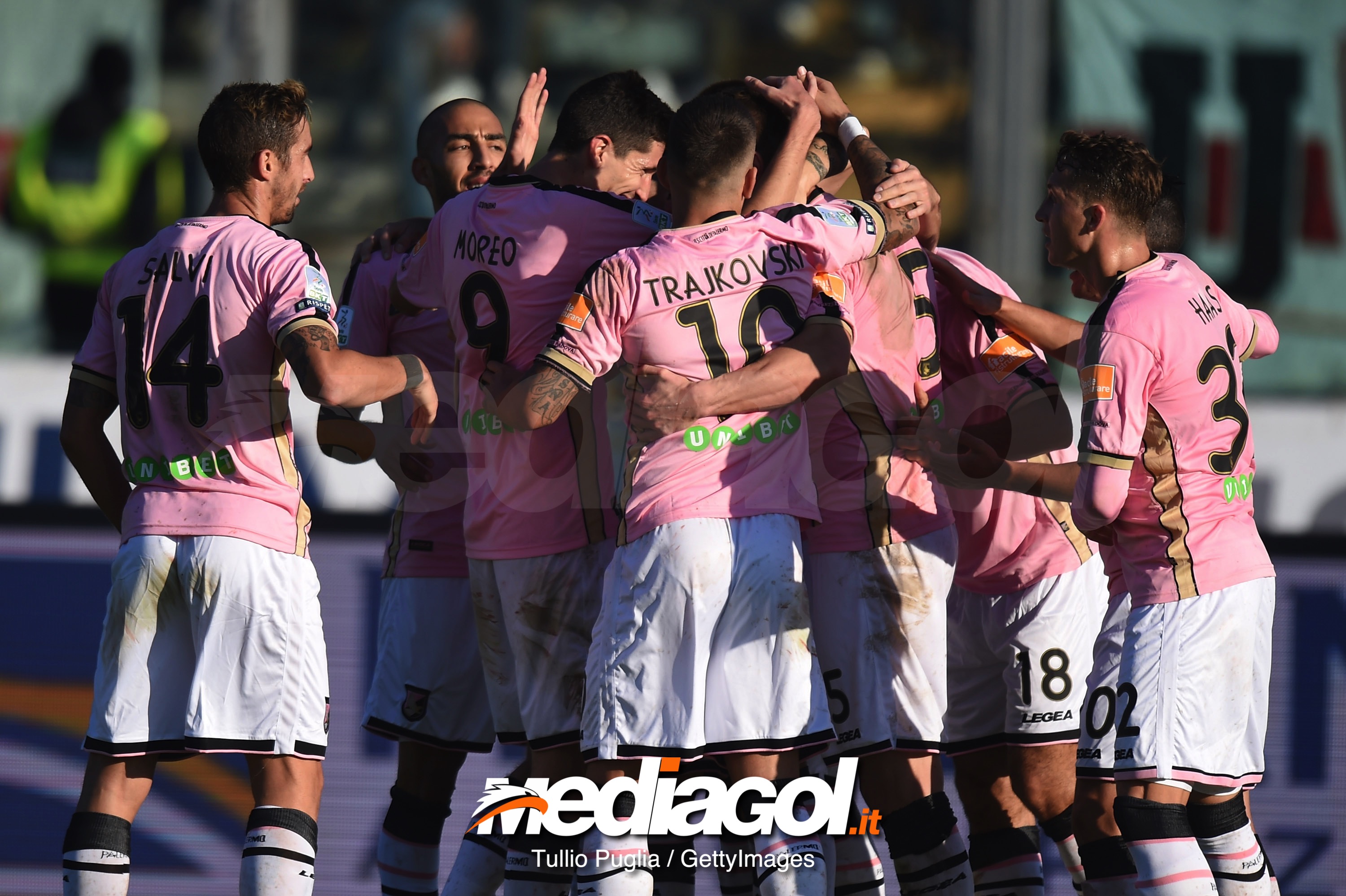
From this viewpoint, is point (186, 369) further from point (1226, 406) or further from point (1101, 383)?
point (1226, 406)

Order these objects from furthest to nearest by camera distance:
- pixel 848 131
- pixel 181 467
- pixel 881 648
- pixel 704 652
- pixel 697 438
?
pixel 848 131, pixel 881 648, pixel 181 467, pixel 697 438, pixel 704 652

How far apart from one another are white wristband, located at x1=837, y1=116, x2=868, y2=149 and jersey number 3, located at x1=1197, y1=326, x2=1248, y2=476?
4.30 feet

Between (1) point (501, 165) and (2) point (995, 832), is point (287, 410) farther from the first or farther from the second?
(2) point (995, 832)

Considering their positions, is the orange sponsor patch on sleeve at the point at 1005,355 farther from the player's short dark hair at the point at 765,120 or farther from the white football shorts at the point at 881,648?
the player's short dark hair at the point at 765,120

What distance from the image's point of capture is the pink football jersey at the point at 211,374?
4500 mm

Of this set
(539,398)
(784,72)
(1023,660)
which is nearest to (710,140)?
(539,398)

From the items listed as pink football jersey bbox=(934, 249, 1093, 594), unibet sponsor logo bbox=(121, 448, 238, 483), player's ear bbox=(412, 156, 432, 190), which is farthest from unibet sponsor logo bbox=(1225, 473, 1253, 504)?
player's ear bbox=(412, 156, 432, 190)

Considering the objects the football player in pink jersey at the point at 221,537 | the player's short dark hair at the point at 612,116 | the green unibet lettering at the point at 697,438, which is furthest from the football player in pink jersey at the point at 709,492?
the football player in pink jersey at the point at 221,537

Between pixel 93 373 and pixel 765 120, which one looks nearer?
pixel 93 373

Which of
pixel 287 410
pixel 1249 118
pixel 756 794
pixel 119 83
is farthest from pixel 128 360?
pixel 1249 118

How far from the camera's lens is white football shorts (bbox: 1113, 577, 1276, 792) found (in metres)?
4.39

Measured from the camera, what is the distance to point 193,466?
14.8ft

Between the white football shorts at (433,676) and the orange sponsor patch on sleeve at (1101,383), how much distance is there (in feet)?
7.27

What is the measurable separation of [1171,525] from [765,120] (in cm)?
175
